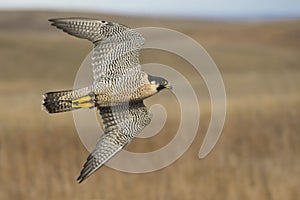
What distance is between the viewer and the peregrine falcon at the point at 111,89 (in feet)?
3.34

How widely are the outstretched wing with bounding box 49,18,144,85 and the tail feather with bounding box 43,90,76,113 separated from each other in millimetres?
71

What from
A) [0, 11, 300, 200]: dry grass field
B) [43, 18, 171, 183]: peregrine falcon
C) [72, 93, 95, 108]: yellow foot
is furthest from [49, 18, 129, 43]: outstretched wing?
[72, 93, 95, 108]: yellow foot

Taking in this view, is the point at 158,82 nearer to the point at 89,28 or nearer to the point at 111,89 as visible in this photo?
the point at 111,89

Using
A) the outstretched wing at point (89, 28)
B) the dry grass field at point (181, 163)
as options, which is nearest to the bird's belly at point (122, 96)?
the outstretched wing at point (89, 28)

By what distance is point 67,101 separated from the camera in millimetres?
1086

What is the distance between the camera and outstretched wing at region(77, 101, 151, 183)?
1.09 metres

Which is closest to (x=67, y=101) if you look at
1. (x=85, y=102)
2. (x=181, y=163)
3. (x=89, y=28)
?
(x=85, y=102)

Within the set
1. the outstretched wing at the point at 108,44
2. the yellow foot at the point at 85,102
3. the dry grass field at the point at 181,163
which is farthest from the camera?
the dry grass field at the point at 181,163

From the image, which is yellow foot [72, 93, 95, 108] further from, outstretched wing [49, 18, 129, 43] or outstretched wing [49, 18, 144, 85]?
outstretched wing [49, 18, 129, 43]

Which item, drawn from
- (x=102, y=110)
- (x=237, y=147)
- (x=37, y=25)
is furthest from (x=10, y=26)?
(x=102, y=110)

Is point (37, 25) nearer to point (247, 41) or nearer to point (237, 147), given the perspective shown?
point (247, 41)

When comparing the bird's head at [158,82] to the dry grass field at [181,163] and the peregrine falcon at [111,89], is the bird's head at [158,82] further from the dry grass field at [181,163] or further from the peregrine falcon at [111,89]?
the dry grass field at [181,163]

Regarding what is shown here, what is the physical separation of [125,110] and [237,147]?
521cm

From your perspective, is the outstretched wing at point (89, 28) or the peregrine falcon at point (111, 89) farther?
the outstretched wing at point (89, 28)
